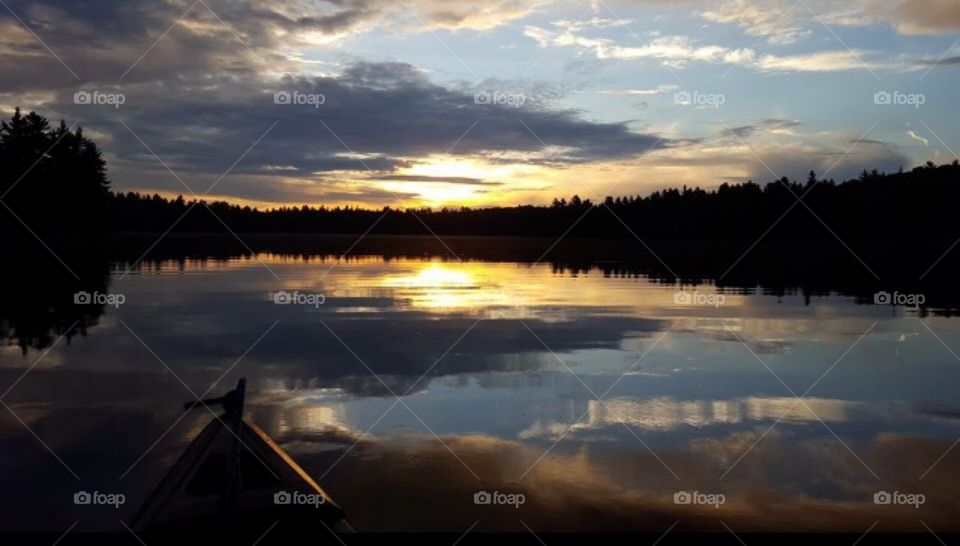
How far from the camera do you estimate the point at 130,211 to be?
13975 centimetres

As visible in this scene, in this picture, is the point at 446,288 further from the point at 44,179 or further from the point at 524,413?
the point at 44,179

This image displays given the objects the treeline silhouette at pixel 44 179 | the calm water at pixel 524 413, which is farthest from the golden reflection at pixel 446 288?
the treeline silhouette at pixel 44 179

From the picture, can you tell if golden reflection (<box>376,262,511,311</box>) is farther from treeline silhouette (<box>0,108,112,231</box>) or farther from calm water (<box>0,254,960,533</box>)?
treeline silhouette (<box>0,108,112,231</box>)

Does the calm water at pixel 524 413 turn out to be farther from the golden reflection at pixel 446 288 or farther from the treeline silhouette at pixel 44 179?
the treeline silhouette at pixel 44 179

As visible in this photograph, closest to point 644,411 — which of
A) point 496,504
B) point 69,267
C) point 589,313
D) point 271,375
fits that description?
point 496,504

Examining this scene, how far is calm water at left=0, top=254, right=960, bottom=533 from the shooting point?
8.83m

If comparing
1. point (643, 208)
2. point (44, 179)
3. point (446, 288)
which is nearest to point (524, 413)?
point (446, 288)

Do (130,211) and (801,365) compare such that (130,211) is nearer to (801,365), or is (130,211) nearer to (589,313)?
(589,313)

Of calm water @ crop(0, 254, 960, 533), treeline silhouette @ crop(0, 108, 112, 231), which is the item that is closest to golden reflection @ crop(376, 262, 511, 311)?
calm water @ crop(0, 254, 960, 533)

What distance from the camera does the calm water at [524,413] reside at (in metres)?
8.83

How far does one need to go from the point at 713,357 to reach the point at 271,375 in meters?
9.27

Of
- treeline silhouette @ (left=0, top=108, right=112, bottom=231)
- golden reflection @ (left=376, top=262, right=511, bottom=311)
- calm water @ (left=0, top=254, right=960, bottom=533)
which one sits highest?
treeline silhouette @ (left=0, top=108, right=112, bottom=231)

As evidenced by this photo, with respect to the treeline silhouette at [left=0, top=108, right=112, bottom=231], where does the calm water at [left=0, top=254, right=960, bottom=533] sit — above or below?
below

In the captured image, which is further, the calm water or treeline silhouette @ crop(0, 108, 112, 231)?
treeline silhouette @ crop(0, 108, 112, 231)
